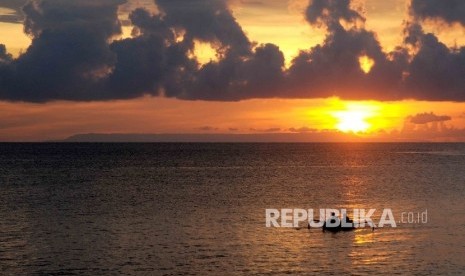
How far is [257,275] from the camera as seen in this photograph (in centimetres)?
5762

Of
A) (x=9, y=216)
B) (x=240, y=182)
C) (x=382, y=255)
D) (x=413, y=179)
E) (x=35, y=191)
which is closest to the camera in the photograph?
(x=382, y=255)

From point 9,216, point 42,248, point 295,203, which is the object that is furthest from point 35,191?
point 42,248

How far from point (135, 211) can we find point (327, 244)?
36.6 metres

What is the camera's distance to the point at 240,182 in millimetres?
154875

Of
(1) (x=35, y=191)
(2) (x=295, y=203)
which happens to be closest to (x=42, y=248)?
(2) (x=295, y=203)

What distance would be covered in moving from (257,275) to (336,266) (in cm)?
801

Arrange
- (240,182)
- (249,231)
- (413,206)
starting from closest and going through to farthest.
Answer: (249,231), (413,206), (240,182)

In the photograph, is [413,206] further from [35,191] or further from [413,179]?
[35,191]

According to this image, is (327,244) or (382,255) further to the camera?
(327,244)

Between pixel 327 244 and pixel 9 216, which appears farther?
pixel 9 216

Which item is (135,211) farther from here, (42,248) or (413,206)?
(413,206)

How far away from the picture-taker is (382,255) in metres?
64.8

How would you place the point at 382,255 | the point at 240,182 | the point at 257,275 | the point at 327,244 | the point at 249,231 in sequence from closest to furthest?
the point at 257,275 → the point at 382,255 → the point at 327,244 → the point at 249,231 → the point at 240,182

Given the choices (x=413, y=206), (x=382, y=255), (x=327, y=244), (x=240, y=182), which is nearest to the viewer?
(x=382, y=255)
